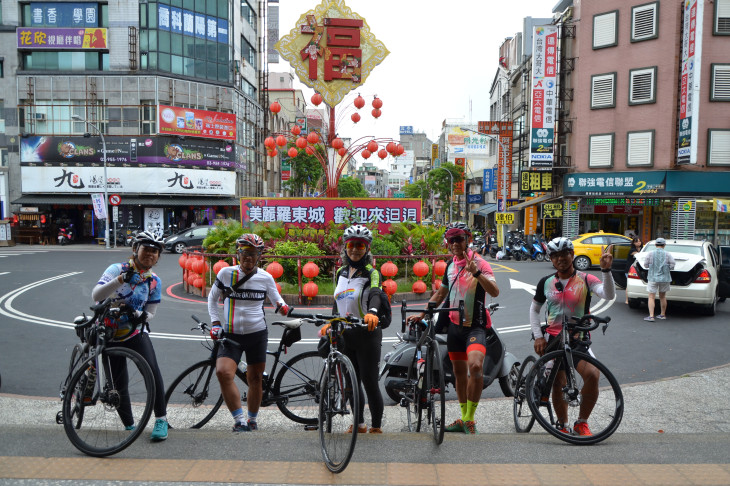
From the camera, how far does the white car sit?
1130 centimetres

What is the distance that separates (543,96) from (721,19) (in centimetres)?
882

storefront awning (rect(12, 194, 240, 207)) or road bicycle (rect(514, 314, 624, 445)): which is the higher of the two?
storefront awning (rect(12, 194, 240, 207))

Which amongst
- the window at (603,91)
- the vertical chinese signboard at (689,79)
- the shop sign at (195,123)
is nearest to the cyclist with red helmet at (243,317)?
the vertical chinese signboard at (689,79)

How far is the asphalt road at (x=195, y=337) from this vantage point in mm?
7473

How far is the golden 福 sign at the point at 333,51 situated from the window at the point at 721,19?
21.0 metres

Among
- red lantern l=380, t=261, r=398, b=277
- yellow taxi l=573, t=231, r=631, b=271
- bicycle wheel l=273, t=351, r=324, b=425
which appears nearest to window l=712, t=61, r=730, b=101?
yellow taxi l=573, t=231, r=631, b=271

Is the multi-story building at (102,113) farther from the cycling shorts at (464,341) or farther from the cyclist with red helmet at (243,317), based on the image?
the cycling shorts at (464,341)

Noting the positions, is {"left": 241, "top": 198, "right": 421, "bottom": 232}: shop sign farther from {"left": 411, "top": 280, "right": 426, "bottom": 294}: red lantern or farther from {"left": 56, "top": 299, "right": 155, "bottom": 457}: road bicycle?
{"left": 56, "top": 299, "right": 155, "bottom": 457}: road bicycle

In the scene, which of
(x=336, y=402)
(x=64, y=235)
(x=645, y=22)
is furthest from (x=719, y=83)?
(x=64, y=235)

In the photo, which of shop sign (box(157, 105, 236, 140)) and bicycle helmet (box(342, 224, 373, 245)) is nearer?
bicycle helmet (box(342, 224, 373, 245))

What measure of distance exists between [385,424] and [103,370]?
2.68 metres

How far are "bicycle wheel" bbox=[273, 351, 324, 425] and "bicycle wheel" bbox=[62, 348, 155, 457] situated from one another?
1.31 meters

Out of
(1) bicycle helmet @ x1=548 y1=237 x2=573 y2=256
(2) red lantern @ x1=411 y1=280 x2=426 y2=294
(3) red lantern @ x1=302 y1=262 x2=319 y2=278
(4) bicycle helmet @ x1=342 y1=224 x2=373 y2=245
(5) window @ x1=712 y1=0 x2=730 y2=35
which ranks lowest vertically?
(2) red lantern @ x1=411 y1=280 x2=426 y2=294

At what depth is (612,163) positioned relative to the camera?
97.1ft
